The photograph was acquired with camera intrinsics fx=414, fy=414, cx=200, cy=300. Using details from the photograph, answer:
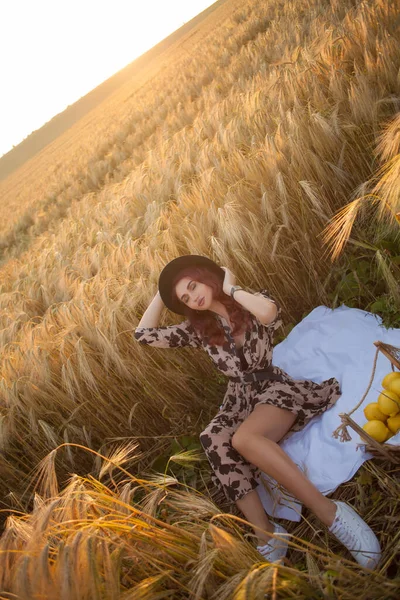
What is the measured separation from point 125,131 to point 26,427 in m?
11.4

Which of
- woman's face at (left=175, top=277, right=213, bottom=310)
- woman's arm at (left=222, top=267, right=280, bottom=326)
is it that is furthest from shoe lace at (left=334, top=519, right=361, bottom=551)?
woman's face at (left=175, top=277, right=213, bottom=310)

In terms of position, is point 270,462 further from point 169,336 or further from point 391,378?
point 169,336

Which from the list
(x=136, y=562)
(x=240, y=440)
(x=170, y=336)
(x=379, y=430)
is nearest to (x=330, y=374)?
(x=379, y=430)

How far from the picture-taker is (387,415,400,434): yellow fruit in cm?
156

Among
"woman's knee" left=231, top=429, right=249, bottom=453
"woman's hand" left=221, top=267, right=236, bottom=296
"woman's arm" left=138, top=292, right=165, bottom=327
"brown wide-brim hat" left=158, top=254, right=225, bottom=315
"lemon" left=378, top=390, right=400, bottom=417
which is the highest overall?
"brown wide-brim hat" left=158, top=254, right=225, bottom=315

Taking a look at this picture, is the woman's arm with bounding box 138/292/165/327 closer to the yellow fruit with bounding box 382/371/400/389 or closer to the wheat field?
the wheat field

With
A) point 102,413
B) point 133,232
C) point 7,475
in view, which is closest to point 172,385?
point 102,413

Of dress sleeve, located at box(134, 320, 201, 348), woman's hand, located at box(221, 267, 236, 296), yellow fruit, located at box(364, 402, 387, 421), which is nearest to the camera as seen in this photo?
yellow fruit, located at box(364, 402, 387, 421)

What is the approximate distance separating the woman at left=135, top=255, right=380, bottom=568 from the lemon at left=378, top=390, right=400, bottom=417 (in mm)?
426

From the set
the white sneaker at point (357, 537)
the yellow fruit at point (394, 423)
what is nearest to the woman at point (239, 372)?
the white sneaker at point (357, 537)

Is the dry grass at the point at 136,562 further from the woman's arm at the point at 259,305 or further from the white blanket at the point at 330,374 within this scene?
the woman's arm at the point at 259,305

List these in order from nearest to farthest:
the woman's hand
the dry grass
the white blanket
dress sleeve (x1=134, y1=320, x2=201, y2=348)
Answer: the dry grass
the white blanket
the woman's hand
dress sleeve (x1=134, y1=320, x2=201, y2=348)

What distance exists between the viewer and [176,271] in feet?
6.53

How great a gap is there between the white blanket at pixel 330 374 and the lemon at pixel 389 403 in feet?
0.39
